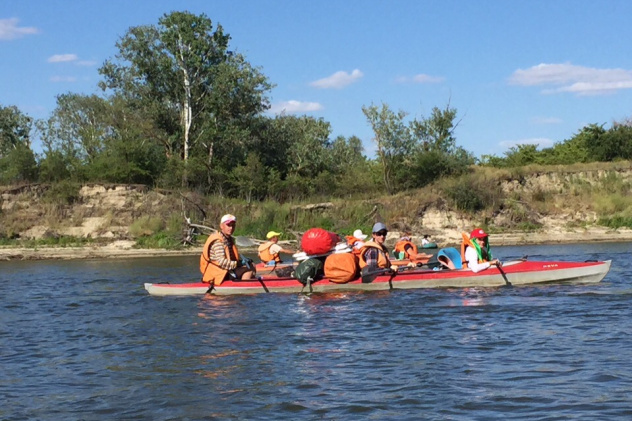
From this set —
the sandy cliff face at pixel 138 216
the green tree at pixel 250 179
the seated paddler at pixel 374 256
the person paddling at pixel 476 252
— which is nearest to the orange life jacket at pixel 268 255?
the seated paddler at pixel 374 256

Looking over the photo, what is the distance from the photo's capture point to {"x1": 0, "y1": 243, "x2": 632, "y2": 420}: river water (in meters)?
8.15

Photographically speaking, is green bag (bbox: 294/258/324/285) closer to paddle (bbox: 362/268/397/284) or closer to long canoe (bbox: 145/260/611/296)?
long canoe (bbox: 145/260/611/296)

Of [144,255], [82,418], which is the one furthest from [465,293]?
[144,255]

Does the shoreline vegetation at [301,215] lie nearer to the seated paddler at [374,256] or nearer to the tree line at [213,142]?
the tree line at [213,142]

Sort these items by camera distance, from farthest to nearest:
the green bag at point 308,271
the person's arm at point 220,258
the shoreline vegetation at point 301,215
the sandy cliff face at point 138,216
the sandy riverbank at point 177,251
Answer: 1. the sandy cliff face at point 138,216
2. the shoreline vegetation at point 301,215
3. the sandy riverbank at point 177,251
4. the person's arm at point 220,258
5. the green bag at point 308,271

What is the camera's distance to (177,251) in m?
32.4

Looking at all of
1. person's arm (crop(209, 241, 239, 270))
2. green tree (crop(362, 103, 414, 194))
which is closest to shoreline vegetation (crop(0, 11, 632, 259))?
green tree (crop(362, 103, 414, 194))

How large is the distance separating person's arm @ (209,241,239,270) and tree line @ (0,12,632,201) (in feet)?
71.5

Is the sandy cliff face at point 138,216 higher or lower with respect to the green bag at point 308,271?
higher

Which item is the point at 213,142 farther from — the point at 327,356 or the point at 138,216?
the point at 327,356

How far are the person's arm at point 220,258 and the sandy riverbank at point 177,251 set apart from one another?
600 inches

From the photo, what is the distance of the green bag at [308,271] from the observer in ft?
54.9

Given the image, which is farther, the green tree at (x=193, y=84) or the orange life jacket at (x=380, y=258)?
the green tree at (x=193, y=84)

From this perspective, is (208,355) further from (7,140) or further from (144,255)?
(7,140)
